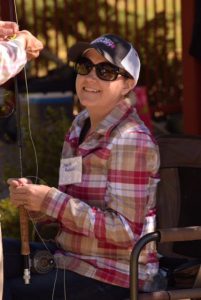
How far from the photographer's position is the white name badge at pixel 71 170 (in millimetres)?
3848

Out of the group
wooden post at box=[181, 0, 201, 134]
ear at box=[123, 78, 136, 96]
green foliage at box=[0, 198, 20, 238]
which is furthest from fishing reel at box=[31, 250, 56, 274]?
wooden post at box=[181, 0, 201, 134]

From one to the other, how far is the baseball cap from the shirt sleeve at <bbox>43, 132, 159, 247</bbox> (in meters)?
0.31

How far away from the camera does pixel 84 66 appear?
3920mm

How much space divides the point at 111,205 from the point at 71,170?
26 cm

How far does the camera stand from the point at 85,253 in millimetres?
3795

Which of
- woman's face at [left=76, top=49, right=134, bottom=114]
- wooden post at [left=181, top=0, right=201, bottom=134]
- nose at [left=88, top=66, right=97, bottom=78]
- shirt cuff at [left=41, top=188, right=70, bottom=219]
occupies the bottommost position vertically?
wooden post at [left=181, top=0, right=201, bottom=134]

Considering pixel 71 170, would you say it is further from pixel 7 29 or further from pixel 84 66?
pixel 7 29

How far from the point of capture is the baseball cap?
3840mm

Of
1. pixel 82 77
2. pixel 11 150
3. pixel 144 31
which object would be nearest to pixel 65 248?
pixel 82 77

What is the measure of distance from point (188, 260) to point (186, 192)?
29cm

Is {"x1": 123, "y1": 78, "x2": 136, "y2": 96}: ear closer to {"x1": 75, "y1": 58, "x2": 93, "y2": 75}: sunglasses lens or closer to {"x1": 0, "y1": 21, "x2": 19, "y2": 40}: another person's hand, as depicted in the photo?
{"x1": 75, "y1": 58, "x2": 93, "y2": 75}: sunglasses lens

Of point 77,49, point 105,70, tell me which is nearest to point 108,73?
point 105,70

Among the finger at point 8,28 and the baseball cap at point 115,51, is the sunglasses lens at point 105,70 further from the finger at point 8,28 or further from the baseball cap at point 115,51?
the finger at point 8,28

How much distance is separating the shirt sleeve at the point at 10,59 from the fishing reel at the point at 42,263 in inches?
32.7
